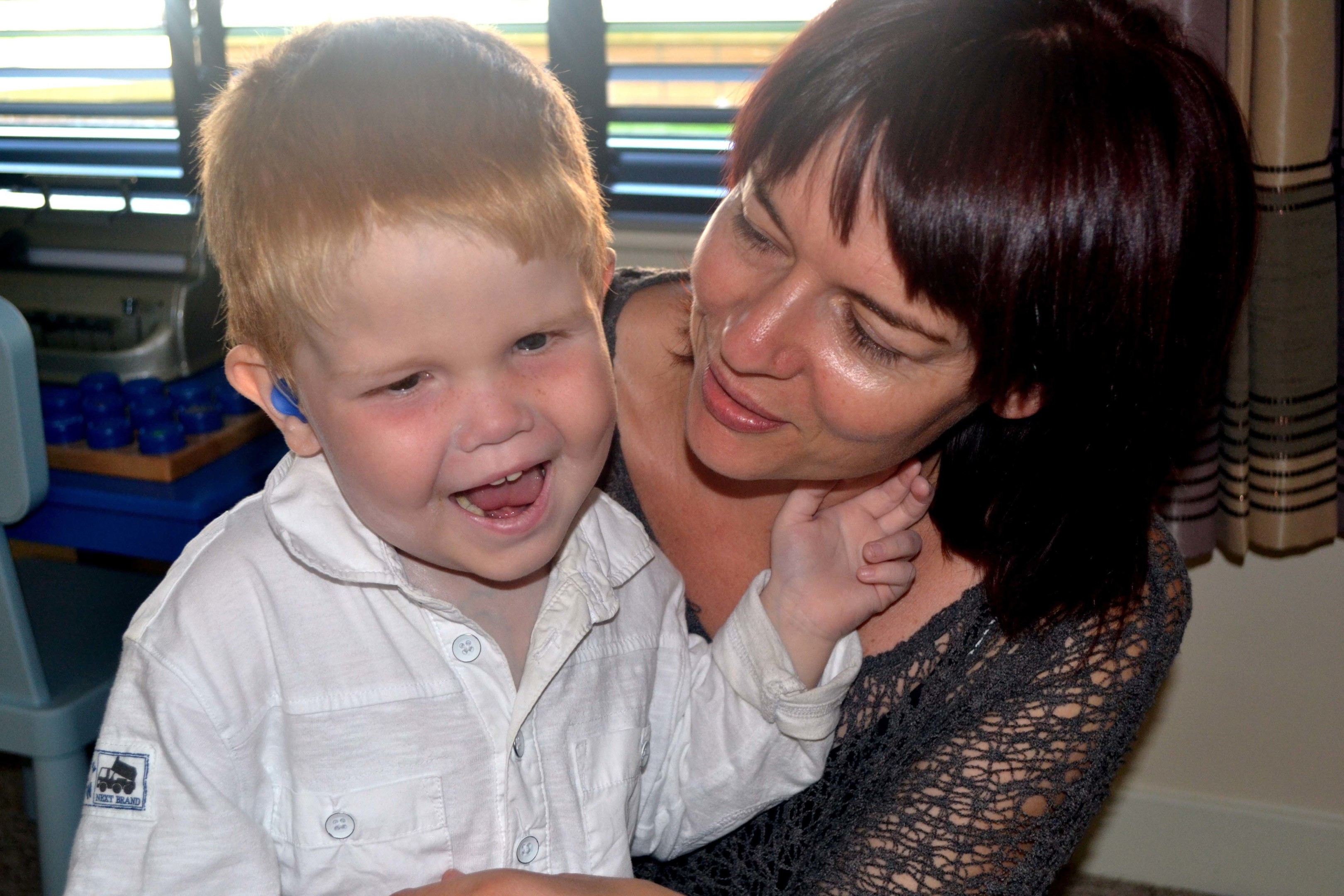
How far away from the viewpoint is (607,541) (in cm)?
105

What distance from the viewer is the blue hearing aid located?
0.86 metres

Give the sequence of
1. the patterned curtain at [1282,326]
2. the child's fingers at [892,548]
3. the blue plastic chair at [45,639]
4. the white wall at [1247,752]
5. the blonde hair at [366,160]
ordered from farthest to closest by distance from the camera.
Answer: the white wall at [1247,752]
the patterned curtain at [1282,326]
the blue plastic chair at [45,639]
the child's fingers at [892,548]
the blonde hair at [366,160]

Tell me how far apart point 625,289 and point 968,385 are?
20.5 inches

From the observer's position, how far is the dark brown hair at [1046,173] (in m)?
0.90

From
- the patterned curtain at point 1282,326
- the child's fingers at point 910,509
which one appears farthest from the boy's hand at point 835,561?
the patterned curtain at point 1282,326

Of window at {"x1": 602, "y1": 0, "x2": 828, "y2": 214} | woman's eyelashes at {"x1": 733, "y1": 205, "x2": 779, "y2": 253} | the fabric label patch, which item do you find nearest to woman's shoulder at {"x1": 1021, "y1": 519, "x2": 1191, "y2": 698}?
woman's eyelashes at {"x1": 733, "y1": 205, "x2": 779, "y2": 253}

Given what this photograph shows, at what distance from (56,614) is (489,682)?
3.22ft

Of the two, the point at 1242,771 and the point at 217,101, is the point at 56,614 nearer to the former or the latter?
the point at 217,101

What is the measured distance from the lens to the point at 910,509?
1.16 meters

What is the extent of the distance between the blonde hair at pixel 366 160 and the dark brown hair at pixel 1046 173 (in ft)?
0.79

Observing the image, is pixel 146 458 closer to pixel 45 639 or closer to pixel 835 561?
pixel 45 639

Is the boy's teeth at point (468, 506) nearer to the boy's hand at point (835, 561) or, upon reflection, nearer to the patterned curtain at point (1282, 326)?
the boy's hand at point (835, 561)

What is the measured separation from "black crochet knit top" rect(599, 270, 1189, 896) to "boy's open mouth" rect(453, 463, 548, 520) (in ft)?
1.55

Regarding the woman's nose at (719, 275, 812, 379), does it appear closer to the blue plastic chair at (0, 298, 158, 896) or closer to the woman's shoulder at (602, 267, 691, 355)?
the woman's shoulder at (602, 267, 691, 355)
